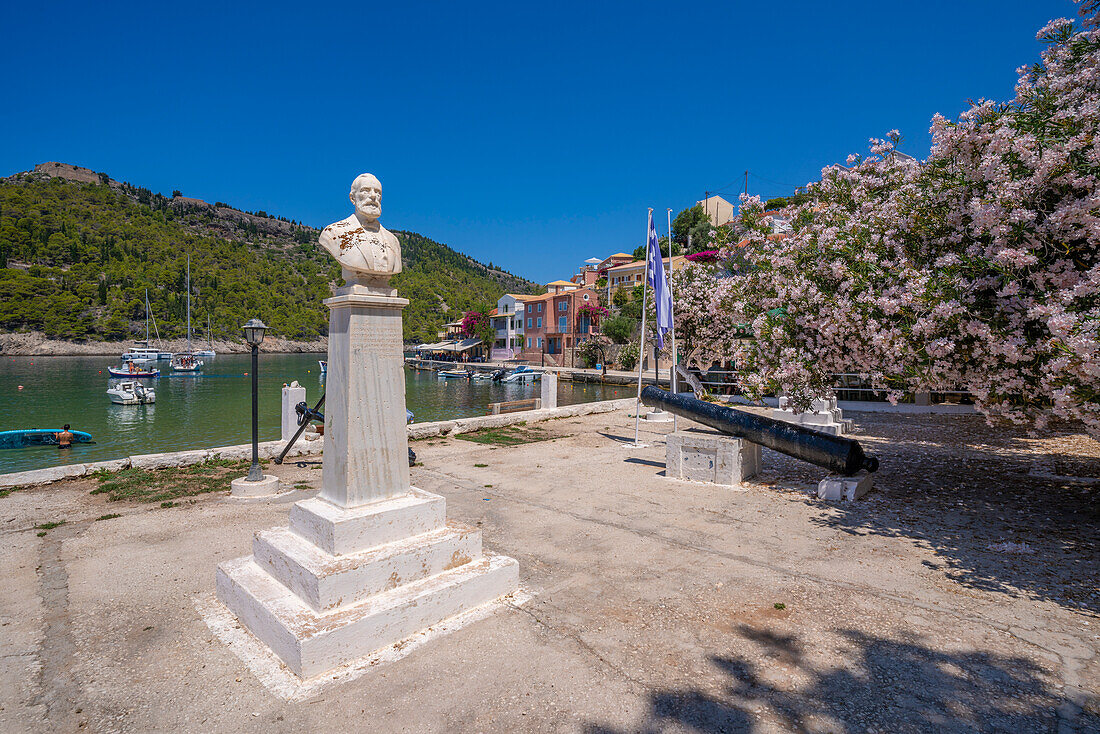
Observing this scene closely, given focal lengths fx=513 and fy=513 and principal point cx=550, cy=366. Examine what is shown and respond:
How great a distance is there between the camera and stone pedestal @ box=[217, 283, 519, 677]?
3.46m

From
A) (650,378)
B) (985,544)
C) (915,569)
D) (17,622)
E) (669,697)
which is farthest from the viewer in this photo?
(650,378)

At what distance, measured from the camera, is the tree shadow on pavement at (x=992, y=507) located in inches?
177

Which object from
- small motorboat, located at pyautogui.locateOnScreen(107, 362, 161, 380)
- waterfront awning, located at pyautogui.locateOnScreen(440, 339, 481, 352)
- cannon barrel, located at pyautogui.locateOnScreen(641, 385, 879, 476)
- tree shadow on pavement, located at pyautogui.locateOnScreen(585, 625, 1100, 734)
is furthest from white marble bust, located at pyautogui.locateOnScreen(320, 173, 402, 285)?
waterfront awning, located at pyautogui.locateOnScreen(440, 339, 481, 352)

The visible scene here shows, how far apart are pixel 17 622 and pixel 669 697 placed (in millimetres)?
4725

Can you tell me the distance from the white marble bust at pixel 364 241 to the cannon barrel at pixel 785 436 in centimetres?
566

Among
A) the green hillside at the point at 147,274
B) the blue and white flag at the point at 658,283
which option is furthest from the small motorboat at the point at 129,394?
the green hillside at the point at 147,274

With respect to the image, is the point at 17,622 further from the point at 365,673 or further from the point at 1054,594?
the point at 1054,594

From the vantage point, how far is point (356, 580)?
3539mm

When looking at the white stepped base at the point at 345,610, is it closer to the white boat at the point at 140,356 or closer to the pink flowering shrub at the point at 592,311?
the pink flowering shrub at the point at 592,311

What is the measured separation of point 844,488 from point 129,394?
1517 inches

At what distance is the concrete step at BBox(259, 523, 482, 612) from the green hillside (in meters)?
80.2

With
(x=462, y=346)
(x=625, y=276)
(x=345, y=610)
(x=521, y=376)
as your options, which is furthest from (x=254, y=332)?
(x=462, y=346)

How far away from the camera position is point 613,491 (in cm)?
748

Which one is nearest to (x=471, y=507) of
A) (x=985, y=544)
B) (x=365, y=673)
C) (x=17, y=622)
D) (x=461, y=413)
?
(x=365, y=673)
